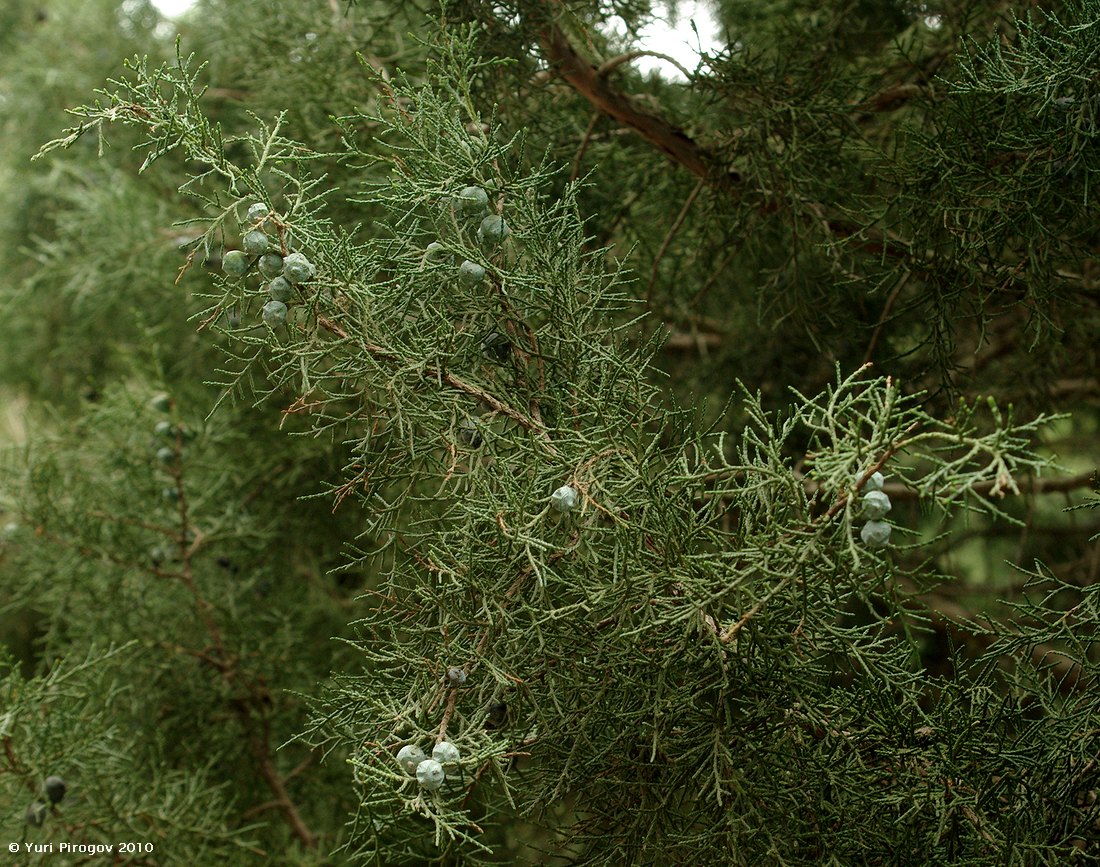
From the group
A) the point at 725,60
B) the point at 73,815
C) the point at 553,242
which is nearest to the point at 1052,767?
the point at 553,242

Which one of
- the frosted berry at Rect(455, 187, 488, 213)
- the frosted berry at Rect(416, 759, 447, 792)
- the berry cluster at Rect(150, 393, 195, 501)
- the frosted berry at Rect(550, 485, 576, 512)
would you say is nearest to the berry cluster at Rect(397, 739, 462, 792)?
the frosted berry at Rect(416, 759, 447, 792)

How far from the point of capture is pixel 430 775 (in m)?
0.73

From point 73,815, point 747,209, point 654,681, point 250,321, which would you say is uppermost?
point 747,209

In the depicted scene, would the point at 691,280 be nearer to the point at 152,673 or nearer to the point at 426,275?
the point at 426,275

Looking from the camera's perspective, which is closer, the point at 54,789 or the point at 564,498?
the point at 564,498

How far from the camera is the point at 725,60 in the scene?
4.27 feet

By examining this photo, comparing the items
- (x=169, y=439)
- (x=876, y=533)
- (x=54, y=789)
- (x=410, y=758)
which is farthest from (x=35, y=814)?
(x=876, y=533)

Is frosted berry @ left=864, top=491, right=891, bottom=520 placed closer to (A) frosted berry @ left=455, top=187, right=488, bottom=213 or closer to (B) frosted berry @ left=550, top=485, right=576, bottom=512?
(B) frosted berry @ left=550, top=485, right=576, bottom=512

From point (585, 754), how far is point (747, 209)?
2.62 ft

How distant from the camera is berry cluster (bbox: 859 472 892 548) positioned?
696mm

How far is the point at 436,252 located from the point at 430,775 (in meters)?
0.50

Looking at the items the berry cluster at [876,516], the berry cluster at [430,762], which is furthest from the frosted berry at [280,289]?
the berry cluster at [876,516]

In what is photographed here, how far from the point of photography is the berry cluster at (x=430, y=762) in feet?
2.41

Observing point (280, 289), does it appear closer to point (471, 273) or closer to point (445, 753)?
point (471, 273)
